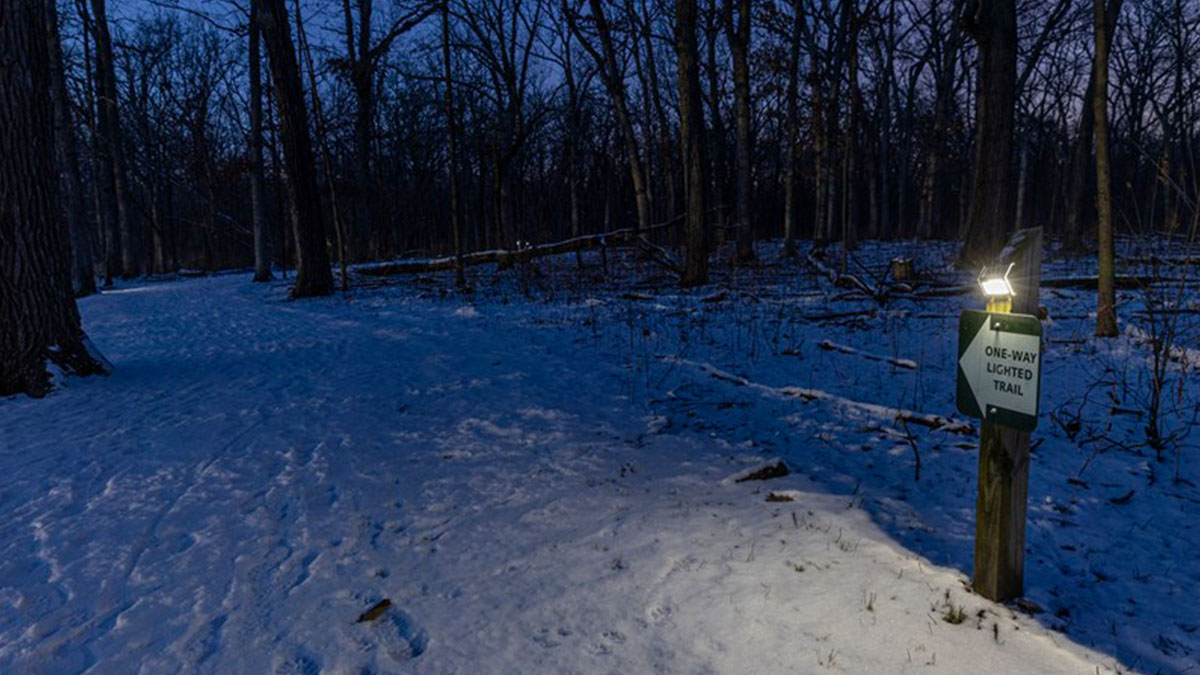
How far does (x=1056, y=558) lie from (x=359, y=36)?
26.9 m

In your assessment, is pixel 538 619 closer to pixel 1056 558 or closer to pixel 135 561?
pixel 135 561

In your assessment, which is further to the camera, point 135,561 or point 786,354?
point 786,354

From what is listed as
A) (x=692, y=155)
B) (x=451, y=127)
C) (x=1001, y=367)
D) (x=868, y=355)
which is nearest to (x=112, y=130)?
(x=451, y=127)

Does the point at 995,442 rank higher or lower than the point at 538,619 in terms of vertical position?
higher

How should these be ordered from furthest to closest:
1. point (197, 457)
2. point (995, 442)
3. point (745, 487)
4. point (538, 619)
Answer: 1. point (197, 457)
2. point (745, 487)
3. point (538, 619)
4. point (995, 442)

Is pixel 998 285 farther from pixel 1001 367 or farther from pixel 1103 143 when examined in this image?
pixel 1103 143

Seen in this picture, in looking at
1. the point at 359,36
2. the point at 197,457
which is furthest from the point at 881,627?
the point at 359,36

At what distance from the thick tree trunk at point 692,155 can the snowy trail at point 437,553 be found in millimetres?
6923

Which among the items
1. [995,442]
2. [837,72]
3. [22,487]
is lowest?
[22,487]

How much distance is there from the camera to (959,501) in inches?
136

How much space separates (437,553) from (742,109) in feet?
46.5

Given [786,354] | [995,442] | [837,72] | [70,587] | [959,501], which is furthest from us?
[837,72]

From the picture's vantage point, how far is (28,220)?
5.82 meters

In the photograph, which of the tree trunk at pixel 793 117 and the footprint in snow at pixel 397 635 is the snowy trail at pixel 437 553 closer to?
the footprint in snow at pixel 397 635
